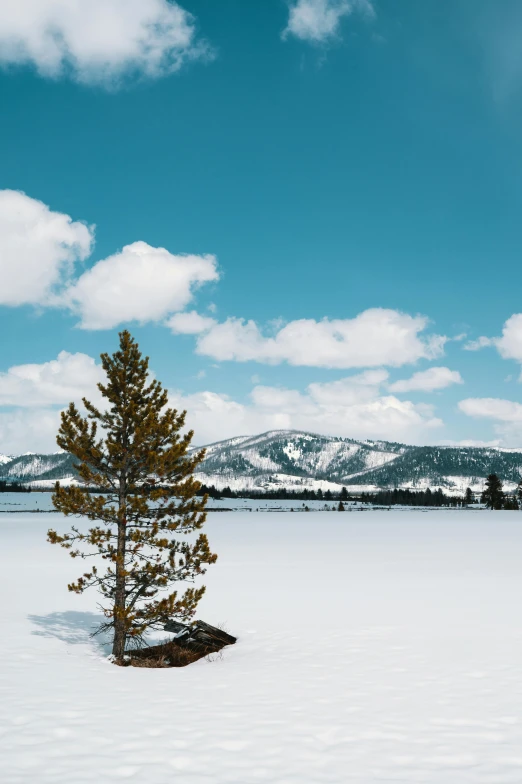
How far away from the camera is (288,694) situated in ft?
41.0

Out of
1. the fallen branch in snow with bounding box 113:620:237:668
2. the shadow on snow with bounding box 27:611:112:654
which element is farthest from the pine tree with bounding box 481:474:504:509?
the fallen branch in snow with bounding box 113:620:237:668

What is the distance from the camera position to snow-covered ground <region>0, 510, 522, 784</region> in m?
8.75

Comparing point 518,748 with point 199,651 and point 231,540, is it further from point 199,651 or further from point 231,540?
point 231,540

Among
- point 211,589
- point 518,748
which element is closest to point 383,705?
point 518,748

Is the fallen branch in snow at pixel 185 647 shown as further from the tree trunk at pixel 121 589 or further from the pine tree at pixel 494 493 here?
the pine tree at pixel 494 493

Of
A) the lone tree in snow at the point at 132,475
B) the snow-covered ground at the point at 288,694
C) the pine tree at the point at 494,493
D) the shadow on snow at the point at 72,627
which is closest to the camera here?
the snow-covered ground at the point at 288,694

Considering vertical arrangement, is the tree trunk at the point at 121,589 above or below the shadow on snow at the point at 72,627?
above

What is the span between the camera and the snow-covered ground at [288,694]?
8.75 m

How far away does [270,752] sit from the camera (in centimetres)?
927

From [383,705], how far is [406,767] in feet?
9.70

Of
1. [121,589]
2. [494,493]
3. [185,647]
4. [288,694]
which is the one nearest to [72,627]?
[185,647]

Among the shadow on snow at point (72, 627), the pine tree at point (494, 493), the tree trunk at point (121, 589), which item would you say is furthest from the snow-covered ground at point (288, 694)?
the pine tree at point (494, 493)

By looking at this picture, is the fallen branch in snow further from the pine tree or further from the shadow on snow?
the pine tree

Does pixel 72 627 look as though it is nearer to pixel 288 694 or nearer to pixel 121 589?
pixel 121 589
